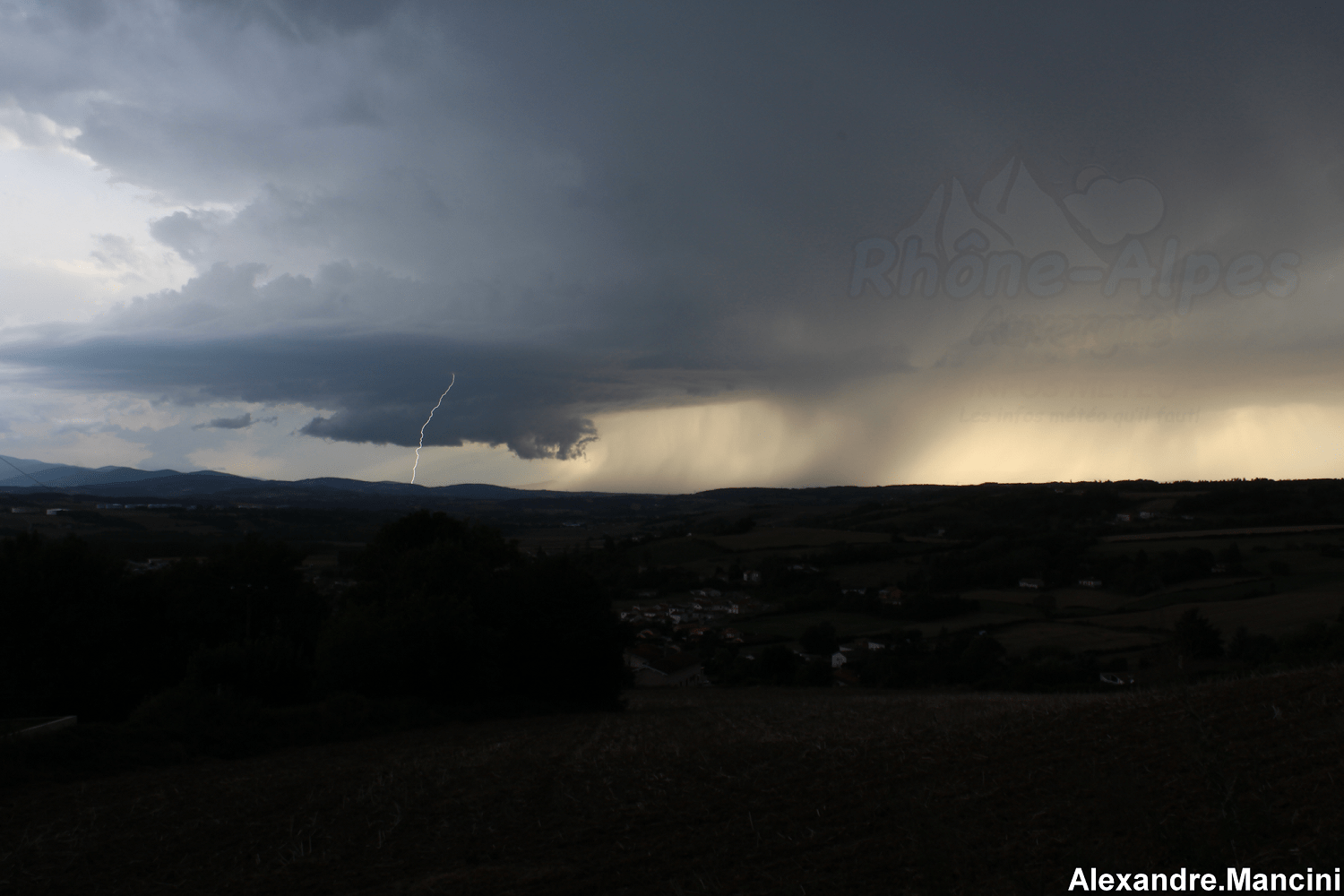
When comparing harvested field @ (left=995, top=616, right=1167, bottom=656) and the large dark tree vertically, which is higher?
the large dark tree

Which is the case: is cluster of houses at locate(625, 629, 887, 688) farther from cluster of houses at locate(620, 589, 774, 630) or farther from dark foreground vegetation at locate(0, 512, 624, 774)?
dark foreground vegetation at locate(0, 512, 624, 774)

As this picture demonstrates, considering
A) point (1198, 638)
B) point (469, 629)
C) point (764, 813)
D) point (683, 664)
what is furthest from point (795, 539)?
point (764, 813)

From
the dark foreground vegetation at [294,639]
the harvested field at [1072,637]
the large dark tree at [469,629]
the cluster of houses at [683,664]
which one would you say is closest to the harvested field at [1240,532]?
the harvested field at [1072,637]

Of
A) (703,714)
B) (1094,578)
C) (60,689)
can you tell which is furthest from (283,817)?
(1094,578)

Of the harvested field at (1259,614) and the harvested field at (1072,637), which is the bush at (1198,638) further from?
the harvested field at (1072,637)

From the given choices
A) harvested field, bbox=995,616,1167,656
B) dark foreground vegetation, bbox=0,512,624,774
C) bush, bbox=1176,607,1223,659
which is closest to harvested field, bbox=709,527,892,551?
harvested field, bbox=995,616,1167,656

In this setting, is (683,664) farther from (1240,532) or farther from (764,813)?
(1240,532)

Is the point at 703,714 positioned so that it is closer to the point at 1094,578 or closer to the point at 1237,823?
the point at 1237,823

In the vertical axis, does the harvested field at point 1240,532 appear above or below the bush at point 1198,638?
above

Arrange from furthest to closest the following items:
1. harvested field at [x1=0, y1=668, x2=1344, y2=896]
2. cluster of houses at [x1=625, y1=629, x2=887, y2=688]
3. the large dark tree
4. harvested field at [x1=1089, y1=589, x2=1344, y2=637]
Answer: cluster of houses at [x1=625, y1=629, x2=887, y2=688]
harvested field at [x1=1089, y1=589, x2=1344, y2=637]
the large dark tree
harvested field at [x1=0, y1=668, x2=1344, y2=896]
